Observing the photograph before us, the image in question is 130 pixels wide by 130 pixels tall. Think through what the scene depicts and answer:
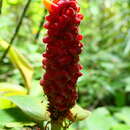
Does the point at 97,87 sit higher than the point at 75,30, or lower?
higher

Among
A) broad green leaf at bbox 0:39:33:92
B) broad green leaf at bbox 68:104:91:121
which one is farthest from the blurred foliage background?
broad green leaf at bbox 68:104:91:121

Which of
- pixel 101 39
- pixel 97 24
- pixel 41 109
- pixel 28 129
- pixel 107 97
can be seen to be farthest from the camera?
pixel 97 24

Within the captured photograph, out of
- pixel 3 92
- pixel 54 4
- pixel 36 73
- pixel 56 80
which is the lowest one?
pixel 56 80

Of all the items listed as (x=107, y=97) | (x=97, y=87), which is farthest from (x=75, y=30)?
(x=107, y=97)

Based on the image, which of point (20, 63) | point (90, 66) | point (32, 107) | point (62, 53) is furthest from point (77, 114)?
point (90, 66)

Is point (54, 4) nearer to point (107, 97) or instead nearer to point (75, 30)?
point (75, 30)

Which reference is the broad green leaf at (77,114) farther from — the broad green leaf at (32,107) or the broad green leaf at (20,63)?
the broad green leaf at (20,63)

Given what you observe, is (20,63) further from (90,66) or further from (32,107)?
(90,66)
